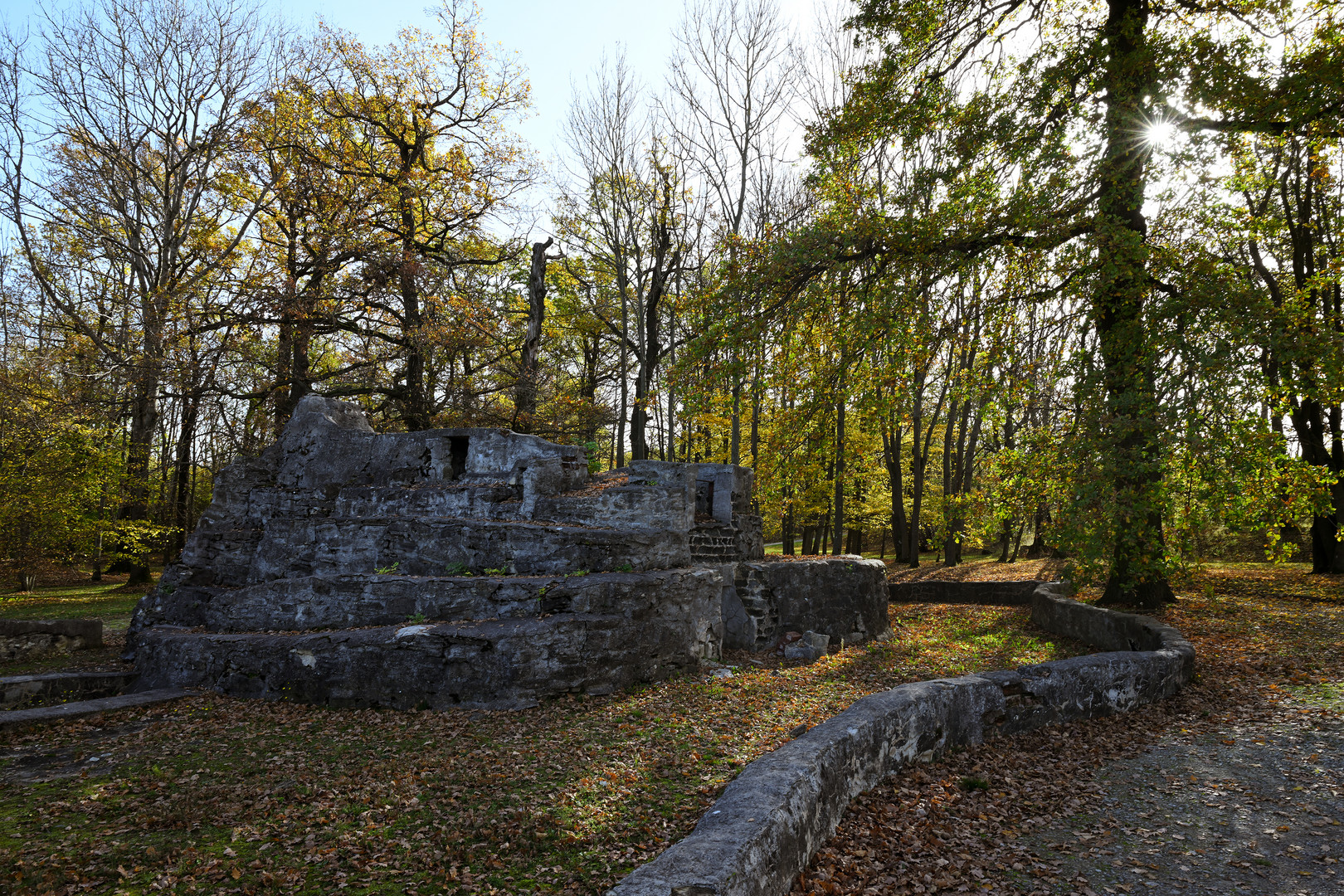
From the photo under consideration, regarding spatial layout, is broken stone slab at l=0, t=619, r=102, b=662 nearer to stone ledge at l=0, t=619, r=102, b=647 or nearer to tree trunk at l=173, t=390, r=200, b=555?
stone ledge at l=0, t=619, r=102, b=647

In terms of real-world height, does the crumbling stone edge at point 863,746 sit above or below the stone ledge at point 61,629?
above

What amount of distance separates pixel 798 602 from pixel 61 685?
32.7ft

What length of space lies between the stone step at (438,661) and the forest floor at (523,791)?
0.26 m

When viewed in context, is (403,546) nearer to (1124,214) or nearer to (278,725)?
(278,725)

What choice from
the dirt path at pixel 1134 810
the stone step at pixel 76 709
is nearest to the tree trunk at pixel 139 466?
the stone step at pixel 76 709

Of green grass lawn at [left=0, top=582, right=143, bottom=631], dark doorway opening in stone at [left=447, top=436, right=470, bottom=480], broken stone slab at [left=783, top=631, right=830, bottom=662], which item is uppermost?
dark doorway opening in stone at [left=447, top=436, right=470, bottom=480]

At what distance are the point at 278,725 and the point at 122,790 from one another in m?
1.73

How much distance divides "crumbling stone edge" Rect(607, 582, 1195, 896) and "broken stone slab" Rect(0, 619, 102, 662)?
39.1 ft

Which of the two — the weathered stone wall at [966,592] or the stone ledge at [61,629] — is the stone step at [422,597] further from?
the weathered stone wall at [966,592]

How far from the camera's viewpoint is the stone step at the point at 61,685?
24.7 feet

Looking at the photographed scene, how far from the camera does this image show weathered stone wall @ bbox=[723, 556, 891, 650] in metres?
10.7

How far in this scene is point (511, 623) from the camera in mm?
7391

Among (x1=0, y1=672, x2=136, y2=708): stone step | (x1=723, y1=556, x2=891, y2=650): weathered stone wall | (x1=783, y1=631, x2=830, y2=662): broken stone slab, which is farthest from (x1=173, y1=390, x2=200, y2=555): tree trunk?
(x1=783, y1=631, x2=830, y2=662): broken stone slab

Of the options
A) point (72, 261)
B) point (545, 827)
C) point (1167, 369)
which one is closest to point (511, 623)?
point (545, 827)
